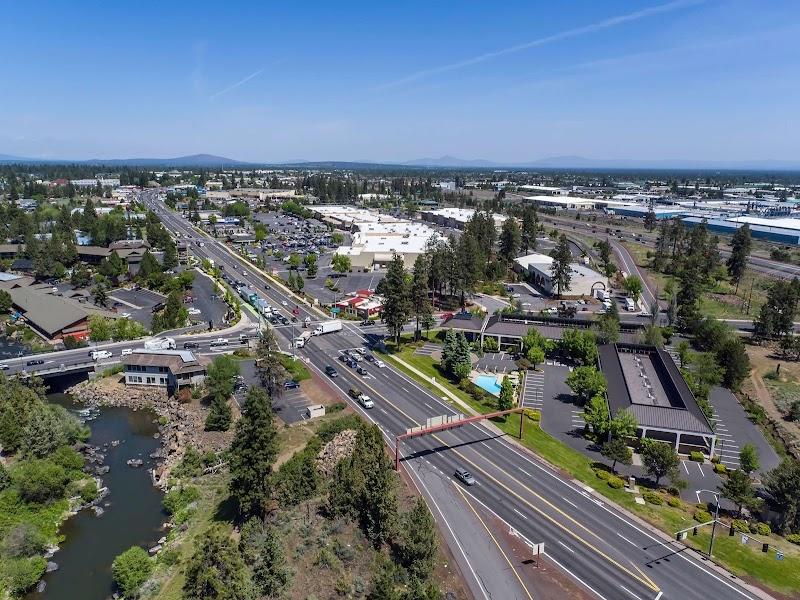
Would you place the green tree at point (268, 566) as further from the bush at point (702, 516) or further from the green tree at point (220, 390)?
the bush at point (702, 516)

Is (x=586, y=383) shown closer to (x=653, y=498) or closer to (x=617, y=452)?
(x=617, y=452)

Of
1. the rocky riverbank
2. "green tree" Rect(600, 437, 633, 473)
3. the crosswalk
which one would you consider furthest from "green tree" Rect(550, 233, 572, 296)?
the rocky riverbank

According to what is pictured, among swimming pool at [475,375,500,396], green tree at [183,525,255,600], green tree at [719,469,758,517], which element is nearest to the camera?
green tree at [183,525,255,600]

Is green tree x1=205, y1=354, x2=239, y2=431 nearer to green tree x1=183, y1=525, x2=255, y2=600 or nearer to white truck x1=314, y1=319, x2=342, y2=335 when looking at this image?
white truck x1=314, y1=319, x2=342, y2=335

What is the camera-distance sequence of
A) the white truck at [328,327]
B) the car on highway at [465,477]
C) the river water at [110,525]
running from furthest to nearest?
1. the white truck at [328,327]
2. the car on highway at [465,477]
3. the river water at [110,525]

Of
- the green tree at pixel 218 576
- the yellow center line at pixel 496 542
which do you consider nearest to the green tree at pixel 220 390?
the green tree at pixel 218 576
